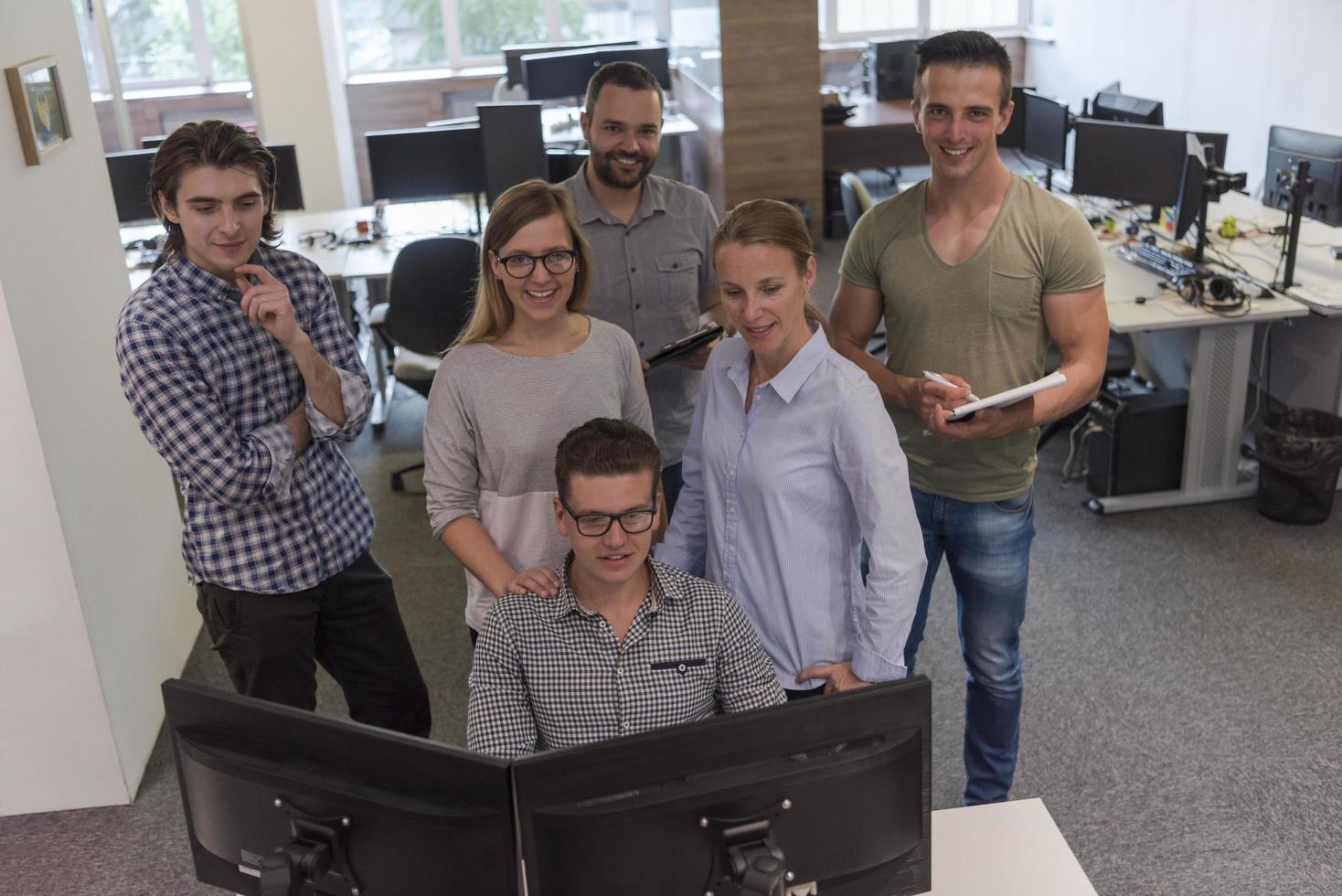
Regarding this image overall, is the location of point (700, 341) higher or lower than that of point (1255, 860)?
higher

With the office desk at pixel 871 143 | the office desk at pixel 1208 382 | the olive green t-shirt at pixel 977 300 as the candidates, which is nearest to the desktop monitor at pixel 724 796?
the olive green t-shirt at pixel 977 300

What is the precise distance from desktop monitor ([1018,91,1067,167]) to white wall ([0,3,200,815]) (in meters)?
4.32

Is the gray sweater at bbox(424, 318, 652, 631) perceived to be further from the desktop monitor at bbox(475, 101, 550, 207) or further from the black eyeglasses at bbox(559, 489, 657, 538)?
the desktop monitor at bbox(475, 101, 550, 207)

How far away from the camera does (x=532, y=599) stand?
1812 millimetres

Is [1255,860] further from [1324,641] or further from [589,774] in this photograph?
[589,774]

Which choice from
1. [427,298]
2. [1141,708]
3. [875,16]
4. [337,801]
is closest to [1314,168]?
[1141,708]

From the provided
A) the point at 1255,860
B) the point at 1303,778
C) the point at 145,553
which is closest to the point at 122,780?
the point at 145,553

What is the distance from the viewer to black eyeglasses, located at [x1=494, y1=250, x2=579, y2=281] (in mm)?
1986

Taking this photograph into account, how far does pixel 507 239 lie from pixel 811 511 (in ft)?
2.19

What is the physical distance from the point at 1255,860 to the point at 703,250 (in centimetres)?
182

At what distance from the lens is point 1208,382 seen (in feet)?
14.1

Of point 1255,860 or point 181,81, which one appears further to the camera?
point 181,81

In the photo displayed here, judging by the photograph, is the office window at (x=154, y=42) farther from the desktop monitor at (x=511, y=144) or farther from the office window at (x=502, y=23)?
the desktop monitor at (x=511, y=144)

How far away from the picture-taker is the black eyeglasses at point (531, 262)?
6.52 feet
